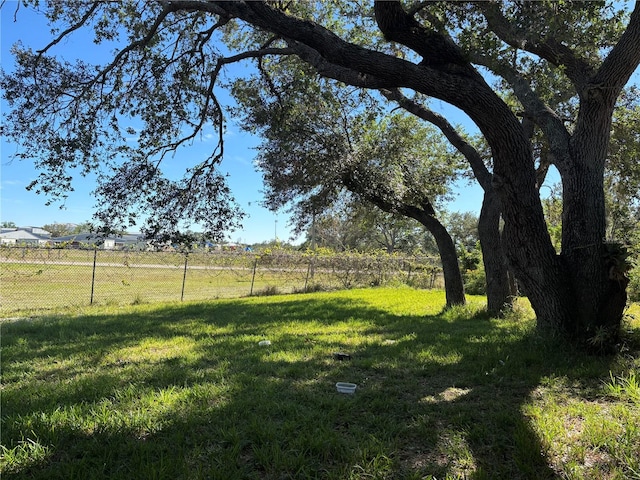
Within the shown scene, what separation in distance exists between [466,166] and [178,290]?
1133 cm

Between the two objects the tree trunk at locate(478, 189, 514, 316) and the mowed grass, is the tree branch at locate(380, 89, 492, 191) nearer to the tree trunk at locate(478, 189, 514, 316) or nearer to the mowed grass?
the tree trunk at locate(478, 189, 514, 316)

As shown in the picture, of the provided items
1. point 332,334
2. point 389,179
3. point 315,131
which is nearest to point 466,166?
point 389,179

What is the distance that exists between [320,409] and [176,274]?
1644cm

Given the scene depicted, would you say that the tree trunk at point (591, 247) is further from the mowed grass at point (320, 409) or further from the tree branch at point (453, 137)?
the tree branch at point (453, 137)

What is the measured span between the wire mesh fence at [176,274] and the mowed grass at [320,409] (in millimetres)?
5400

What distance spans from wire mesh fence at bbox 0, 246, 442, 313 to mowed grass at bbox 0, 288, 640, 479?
5400 mm

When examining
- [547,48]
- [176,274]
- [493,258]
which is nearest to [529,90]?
[547,48]

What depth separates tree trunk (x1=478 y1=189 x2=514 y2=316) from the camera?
7.83 m

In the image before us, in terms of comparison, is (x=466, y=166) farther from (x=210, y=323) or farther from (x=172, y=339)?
(x=172, y=339)

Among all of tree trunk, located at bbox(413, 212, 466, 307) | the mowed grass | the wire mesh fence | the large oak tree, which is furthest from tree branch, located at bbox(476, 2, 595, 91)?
the wire mesh fence

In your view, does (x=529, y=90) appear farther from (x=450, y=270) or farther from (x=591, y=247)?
(x=450, y=270)

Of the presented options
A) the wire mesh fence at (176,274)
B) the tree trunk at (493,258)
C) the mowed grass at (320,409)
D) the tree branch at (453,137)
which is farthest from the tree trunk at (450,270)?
the wire mesh fence at (176,274)

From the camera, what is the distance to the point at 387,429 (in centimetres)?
284

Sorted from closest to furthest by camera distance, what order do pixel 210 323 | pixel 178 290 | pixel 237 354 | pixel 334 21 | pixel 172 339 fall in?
pixel 237 354 < pixel 172 339 < pixel 210 323 < pixel 334 21 < pixel 178 290
